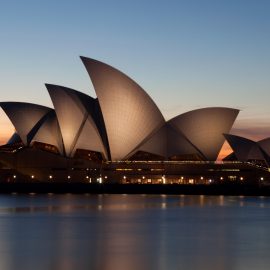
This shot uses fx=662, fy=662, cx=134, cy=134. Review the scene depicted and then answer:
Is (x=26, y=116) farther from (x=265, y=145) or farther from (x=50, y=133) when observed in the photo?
(x=265, y=145)

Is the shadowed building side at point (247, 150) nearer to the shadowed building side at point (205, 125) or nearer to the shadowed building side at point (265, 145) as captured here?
the shadowed building side at point (265, 145)

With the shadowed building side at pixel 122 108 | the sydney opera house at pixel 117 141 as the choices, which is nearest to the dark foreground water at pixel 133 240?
the shadowed building side at pixel 122 108

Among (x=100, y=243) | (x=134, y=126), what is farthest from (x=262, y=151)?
(x=100, y=243)

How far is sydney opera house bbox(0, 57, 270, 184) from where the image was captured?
63375 millimetres

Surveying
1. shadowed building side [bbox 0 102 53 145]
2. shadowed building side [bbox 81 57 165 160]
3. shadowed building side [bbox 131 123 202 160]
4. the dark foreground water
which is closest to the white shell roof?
shadowed building side [bbox 131 123 202 160]

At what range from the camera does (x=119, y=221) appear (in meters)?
33.1

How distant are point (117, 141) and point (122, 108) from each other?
529 centimetres

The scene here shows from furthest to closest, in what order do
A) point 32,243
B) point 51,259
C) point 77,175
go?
point 77,175 → point 32,243 → point 51,259

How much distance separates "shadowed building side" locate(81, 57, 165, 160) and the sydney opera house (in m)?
0.09

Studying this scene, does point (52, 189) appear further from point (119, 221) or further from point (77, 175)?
point (119, 221)

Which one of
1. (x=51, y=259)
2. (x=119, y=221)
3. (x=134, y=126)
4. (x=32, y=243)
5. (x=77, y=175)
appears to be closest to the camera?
(x=51, y=259)

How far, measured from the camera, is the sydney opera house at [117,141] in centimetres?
6338

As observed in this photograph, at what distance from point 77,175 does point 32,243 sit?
2010 inches

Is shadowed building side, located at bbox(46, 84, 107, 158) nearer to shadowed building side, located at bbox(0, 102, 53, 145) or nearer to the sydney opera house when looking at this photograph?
the sydney opera house
